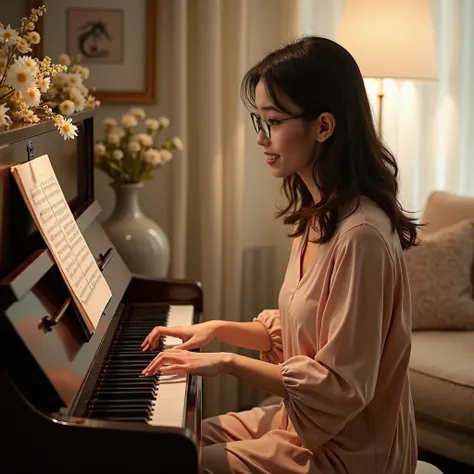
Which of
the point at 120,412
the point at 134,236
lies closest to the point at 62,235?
the point at 120,412

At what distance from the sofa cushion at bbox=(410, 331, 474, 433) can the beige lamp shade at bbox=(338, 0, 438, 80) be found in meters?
1.01

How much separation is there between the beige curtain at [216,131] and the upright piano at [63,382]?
121 centimetres

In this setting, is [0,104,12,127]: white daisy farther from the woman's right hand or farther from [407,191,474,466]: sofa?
[407,191,474,466]: sofa

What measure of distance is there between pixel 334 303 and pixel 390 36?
1.69 m

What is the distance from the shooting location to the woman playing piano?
159cm

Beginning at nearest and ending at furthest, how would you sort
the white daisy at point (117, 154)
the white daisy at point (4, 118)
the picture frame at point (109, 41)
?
the white daisy at point (4, 118)
the white daisy at point (117, 154)
the picture frame at point (109, 41)

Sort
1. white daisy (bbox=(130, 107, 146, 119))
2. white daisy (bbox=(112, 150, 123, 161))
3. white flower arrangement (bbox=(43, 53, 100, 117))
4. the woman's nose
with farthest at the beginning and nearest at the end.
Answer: white daisy (bbox=(130, 107, 146, 119)) → white daisy (bbox=(112, 150, 123, 161)) → white flower arrangement (bbox=(43, 53, 100, 117)) → the woman's nose

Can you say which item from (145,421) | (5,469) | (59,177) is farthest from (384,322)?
(59,177)

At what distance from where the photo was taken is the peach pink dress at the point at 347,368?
5.21 ft

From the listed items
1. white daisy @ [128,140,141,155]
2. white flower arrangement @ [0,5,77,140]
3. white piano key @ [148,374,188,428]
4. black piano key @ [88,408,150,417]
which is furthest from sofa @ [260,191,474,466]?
white flower arrangement @ [0,5,77,140]

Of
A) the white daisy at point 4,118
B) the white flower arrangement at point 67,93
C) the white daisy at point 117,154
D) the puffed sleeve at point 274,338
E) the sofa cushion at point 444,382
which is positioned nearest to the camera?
the white daisy at point 4,118

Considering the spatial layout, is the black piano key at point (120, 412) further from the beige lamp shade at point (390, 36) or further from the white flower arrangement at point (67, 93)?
the beige lamp shade at point (390, 36)

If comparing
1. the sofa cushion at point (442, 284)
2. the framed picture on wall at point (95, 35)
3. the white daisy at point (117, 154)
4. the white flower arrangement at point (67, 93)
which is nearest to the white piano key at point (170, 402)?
the white flower arrangement at point (67, 93)

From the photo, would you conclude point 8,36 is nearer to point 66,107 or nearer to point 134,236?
point 66,107
